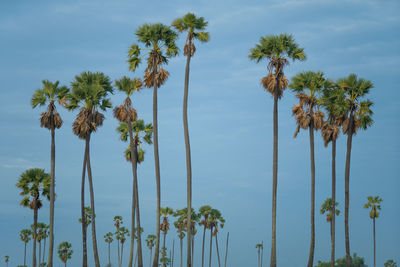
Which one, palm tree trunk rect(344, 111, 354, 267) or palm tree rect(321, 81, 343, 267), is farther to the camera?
palm tree rect(321, 81, 343, 267)

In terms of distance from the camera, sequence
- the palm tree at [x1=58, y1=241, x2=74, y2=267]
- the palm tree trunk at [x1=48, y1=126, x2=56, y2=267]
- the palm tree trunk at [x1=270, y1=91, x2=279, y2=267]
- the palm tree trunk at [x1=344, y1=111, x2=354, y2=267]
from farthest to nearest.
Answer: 1. the palm tree at [x1=58, y1=241, x2=74, y2=267]
2. the palm tree trunk at [x1=344, y1=111, x2=354, y2=267]
3. the palm tree trunk at [x1=48, y1=126, x2=56, y2=267]
4. the palm tree trunk at [x1=270, y1=91, x2=279, y2=267]

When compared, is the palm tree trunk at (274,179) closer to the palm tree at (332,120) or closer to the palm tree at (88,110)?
the palm tree at (332,120)

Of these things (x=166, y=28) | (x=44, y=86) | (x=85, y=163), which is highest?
(x=166, y=28)

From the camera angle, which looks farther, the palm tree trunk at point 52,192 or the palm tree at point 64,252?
the palm tree at point 64,252

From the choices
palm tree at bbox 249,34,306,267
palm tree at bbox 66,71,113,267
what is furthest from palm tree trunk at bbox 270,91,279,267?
palm tree at bbox 66,71,113,267

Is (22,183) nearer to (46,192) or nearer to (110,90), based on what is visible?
(46,192)

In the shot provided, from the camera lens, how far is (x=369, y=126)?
5328 centimetres

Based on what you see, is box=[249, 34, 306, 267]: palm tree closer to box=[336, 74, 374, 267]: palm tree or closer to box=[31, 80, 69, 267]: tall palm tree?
box=[336, 74, 374, 267]: palm tree

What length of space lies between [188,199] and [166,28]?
16.9 m

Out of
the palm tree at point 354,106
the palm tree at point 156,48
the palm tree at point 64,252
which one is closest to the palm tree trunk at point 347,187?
the palm tree at point 354,106

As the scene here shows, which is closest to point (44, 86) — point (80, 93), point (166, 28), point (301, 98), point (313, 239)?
point (80, 93)

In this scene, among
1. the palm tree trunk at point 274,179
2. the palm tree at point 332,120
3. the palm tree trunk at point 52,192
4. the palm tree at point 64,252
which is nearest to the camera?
the palm tree trunk at point 274,179

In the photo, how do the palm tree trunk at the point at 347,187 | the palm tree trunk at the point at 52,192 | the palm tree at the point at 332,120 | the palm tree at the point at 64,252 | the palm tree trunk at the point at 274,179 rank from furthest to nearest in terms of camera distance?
the palm tree at the point at 64,252
the palm tree at the point at 332,120
the palm tree trunk at the point at 347,187
the palm tree trunk at the point at 52,192
the palm tree trunk at the point at 274,179

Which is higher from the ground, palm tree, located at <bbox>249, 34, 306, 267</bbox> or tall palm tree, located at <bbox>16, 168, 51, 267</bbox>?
palm tree, located at <bbox>249, 34, 306, 267</bbox>
